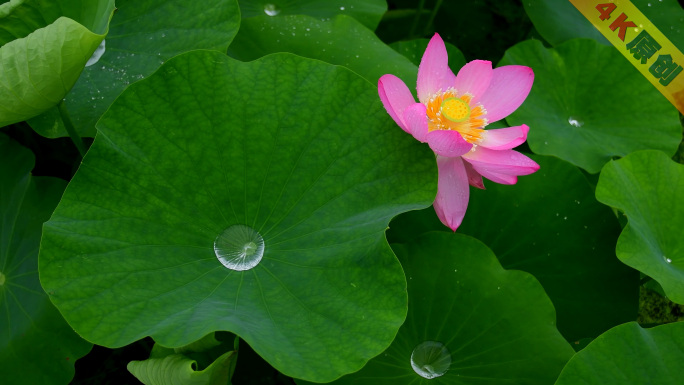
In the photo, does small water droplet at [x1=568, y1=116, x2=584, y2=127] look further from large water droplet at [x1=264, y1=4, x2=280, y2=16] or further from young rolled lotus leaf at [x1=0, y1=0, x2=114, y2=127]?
young rolled lotus leaf at [x1=0, y1=0, x2=114, y2=127]

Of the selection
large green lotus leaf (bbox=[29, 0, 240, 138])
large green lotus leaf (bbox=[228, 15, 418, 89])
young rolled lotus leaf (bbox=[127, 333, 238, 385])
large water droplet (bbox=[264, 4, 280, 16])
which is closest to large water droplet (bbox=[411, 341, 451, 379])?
young rolled lotus leaf (bbox=[127, 333, 238, 385])

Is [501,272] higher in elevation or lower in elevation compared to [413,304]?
higher

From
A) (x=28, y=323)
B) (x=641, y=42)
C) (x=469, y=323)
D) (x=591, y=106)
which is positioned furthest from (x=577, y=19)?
(x=28, y=323)

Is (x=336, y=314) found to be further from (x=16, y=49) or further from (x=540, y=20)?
(x=540, y=20)

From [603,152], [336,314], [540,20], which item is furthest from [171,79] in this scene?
[540,20]

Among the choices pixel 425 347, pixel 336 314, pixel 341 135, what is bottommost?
pixel 425 347

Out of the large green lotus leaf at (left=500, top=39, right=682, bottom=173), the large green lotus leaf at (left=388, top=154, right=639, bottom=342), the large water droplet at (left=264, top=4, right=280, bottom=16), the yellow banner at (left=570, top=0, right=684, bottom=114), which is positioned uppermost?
the yellow banner at (left=570, top=0, right=684, bottom=114)

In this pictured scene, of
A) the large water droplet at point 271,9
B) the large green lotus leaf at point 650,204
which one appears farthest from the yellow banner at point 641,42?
the large water droplet at point 271,9
